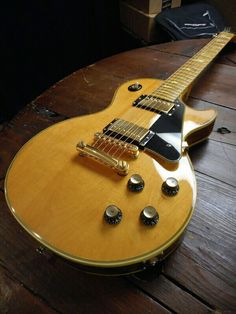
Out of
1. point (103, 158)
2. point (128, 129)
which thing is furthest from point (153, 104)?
point (103, 158)

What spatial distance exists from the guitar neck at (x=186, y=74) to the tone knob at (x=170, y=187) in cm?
36

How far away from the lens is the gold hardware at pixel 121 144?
605 mm

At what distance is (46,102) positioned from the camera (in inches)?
37.8

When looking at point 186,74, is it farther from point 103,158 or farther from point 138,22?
point 138,22

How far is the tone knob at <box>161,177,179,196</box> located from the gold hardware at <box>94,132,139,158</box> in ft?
0.36

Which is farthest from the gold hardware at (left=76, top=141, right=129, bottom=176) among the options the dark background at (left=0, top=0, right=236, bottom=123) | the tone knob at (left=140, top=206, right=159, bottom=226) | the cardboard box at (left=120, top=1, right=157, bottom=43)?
the cardboard box at (left=120, top=1, right=157, bottom=43)

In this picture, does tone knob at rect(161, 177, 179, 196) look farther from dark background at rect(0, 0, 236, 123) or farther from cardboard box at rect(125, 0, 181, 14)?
cardboard box at rect(125, 0, 181, 14)

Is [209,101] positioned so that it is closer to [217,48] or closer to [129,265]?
[217,48]

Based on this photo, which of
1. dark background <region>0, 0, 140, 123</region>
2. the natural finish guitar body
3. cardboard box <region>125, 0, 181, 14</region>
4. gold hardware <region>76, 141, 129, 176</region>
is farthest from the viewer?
cardboard box <region>125, 0, 181, 14</region>

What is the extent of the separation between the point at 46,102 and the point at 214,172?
65cm

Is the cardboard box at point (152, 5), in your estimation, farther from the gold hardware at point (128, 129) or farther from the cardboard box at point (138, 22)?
the gold hardware at point (128, 129)

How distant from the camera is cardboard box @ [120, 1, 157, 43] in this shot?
1.54m

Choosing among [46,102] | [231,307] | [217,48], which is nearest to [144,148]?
[231,307]

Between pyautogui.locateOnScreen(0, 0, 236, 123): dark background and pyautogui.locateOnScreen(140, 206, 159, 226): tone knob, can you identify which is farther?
pyautogui.locateOnScreen(0, 0, 236, 123): dark background
